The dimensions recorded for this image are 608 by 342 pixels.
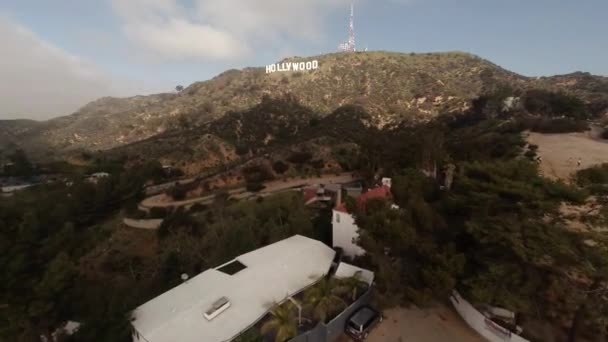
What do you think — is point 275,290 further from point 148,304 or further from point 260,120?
point 260,120

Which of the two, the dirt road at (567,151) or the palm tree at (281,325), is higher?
the dirt road at (567,151)

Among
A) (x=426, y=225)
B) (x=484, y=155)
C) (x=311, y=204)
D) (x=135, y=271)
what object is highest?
(x=484, y=155)

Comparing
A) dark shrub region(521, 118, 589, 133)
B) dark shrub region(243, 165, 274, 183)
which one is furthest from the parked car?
dark shrub region(521, 118, 589, 133)

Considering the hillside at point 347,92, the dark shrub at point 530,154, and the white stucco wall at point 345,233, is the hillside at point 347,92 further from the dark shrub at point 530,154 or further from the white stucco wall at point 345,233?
the white stucco wall at point 345,233

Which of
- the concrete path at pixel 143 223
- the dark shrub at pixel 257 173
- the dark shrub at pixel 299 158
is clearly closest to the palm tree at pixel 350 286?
the concrete path at pixel 143 223

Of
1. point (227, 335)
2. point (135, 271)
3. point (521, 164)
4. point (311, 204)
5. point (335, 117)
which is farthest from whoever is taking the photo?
→ point (335, 117)

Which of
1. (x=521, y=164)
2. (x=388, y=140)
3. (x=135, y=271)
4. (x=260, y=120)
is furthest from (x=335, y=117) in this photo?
(x=521, y=164)

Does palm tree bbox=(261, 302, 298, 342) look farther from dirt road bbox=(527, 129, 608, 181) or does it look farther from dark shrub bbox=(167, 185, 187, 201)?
dark shrub bbox=(167, 185, 187, 201)
